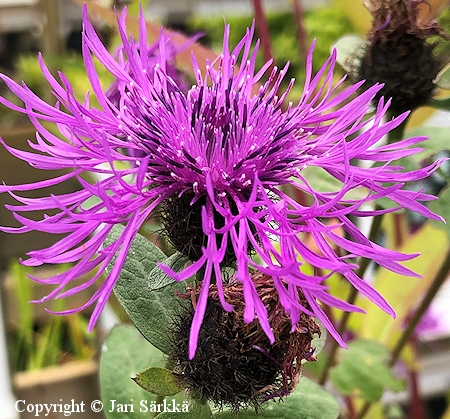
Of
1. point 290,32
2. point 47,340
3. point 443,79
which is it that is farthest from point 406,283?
point 290,32

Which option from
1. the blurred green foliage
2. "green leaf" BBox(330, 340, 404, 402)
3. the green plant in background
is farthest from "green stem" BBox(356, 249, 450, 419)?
the blurred green foliage

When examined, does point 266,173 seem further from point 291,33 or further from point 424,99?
point 291,33

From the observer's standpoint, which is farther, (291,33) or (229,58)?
(291,33)

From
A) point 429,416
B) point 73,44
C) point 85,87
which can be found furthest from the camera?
point 73,44

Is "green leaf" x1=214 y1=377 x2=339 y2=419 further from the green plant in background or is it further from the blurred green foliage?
the blurred green foliage

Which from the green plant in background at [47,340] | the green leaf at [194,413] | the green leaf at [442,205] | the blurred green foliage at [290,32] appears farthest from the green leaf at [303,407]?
the blurred green foliage at [290,32]

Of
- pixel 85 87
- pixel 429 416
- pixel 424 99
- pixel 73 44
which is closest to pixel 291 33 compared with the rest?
pixel 73 44

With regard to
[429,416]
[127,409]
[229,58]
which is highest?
[229,58]
